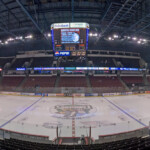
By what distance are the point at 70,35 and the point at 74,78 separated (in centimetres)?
1358

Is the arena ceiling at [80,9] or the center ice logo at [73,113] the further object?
the arena ceiling at [80,9]

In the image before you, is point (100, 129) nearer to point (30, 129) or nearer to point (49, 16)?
point (30, 129)

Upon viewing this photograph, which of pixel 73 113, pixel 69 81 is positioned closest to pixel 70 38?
pixel 73 113

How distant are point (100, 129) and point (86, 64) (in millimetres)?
18633

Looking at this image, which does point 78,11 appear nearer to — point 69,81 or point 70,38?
point 70,38

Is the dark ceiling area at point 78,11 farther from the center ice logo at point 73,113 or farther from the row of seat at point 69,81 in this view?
the center ice logo at point 73,113

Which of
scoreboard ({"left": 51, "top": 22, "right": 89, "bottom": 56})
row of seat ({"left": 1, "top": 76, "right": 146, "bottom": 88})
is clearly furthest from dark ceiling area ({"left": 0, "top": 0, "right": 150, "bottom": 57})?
row of seat ({"left": 1, "top": 76, "right": 146, "bottom": 88})

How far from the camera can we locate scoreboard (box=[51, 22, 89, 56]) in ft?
27.8

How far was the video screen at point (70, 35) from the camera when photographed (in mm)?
8531

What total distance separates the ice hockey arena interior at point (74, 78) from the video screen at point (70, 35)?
0.23 ft

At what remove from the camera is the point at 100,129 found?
189 inches

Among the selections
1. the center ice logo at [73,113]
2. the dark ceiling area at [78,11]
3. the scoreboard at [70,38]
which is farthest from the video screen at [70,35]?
the center ice logo at [73,113]

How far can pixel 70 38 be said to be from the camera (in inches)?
339

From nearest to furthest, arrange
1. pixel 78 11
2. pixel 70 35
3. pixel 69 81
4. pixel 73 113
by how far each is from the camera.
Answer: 1. pixel 73 113
2. pixel 70 35
3. pixel 78 11
4. pixel 69 81
